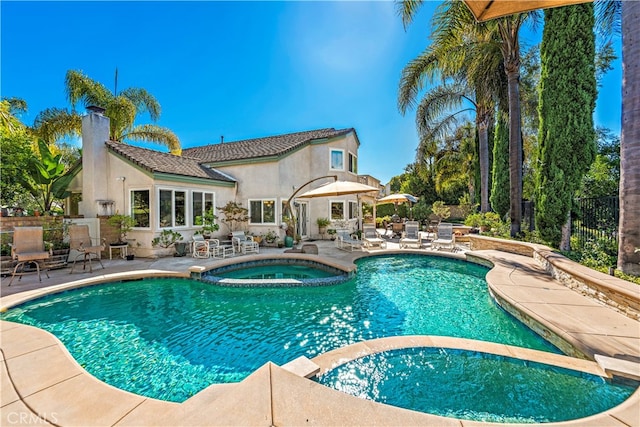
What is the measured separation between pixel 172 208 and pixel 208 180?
8.39 ft

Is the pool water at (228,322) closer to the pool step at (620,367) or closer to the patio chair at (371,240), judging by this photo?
the pool step at (620,367)

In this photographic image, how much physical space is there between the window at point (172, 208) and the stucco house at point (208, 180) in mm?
47

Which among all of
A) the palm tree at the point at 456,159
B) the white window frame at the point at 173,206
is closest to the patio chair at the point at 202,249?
the white window frame at the point at 173,206

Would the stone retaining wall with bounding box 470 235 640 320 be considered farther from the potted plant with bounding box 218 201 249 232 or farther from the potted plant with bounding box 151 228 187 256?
the potted plant with bounding box 151 228 187 256

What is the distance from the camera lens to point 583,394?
351 cm

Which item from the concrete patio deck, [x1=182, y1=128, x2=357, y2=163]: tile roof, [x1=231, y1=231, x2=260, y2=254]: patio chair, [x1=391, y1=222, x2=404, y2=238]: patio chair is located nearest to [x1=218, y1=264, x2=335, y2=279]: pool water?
[x1=231, y1=231, x2=260, y2=254]: patio chair

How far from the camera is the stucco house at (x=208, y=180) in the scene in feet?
40.5

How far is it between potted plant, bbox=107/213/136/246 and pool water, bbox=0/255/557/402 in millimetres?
4418

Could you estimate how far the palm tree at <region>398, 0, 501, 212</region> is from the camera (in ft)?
38.5

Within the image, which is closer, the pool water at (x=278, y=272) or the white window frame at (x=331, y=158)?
the pool water at (x=278, y=272)

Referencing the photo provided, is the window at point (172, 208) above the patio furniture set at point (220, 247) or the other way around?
above

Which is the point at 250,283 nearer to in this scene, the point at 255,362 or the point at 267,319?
the point at 267,319

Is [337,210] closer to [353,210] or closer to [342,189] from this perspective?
[353,210]

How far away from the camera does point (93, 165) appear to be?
12.4 m
